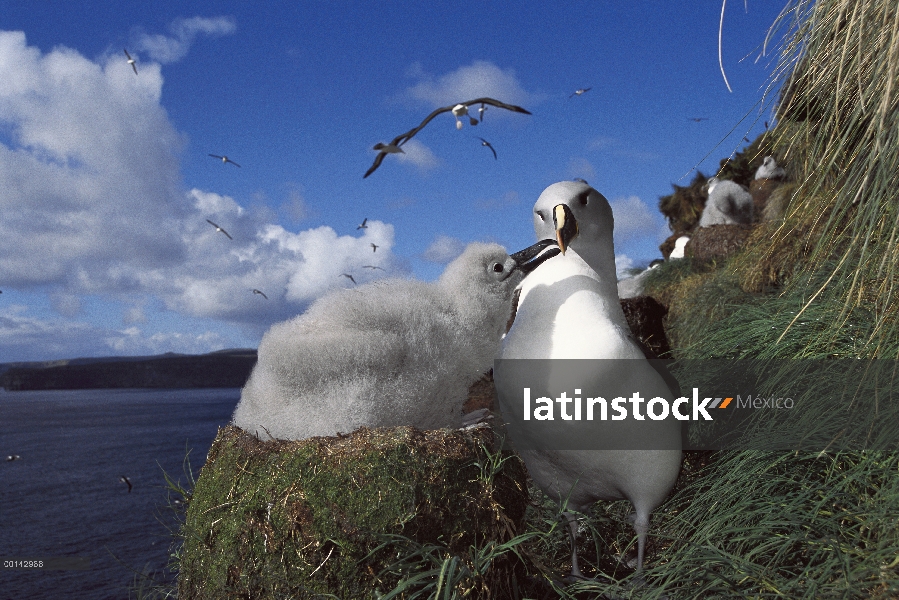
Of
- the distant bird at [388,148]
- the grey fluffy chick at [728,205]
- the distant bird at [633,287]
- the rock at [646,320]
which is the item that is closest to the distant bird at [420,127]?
the distant bird at [388,148]

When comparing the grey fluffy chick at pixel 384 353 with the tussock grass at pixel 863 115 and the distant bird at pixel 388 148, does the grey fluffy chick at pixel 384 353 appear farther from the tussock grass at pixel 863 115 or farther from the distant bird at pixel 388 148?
the tussock grass at pixel 863 115

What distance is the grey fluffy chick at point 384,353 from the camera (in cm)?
239

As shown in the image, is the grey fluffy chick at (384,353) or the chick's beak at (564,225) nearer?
the grey fluffy chick at (384,353)

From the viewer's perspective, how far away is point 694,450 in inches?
143

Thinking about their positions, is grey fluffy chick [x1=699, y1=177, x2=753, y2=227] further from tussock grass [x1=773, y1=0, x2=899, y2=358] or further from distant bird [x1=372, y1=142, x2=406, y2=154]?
distant bird [x1=372, y1=142, x2=406, y2=154]

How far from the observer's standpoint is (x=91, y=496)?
73.2 feet

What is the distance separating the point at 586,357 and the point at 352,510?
1030 mm

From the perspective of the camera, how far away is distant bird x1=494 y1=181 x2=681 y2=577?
7.74 feet

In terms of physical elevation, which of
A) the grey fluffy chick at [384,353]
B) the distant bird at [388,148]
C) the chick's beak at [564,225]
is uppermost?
the distant bird at [388,148]

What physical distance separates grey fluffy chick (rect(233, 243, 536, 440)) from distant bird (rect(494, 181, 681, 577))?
216 mm

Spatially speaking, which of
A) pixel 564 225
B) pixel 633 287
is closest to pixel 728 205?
pixel 633 287

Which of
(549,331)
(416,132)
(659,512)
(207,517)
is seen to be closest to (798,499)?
Answer: (659,512)

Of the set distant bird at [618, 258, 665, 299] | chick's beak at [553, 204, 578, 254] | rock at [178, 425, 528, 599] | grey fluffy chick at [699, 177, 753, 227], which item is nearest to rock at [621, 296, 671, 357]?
chick's beak at [553, 204, 578, 254]

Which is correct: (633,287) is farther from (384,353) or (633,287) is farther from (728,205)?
(384,353)
